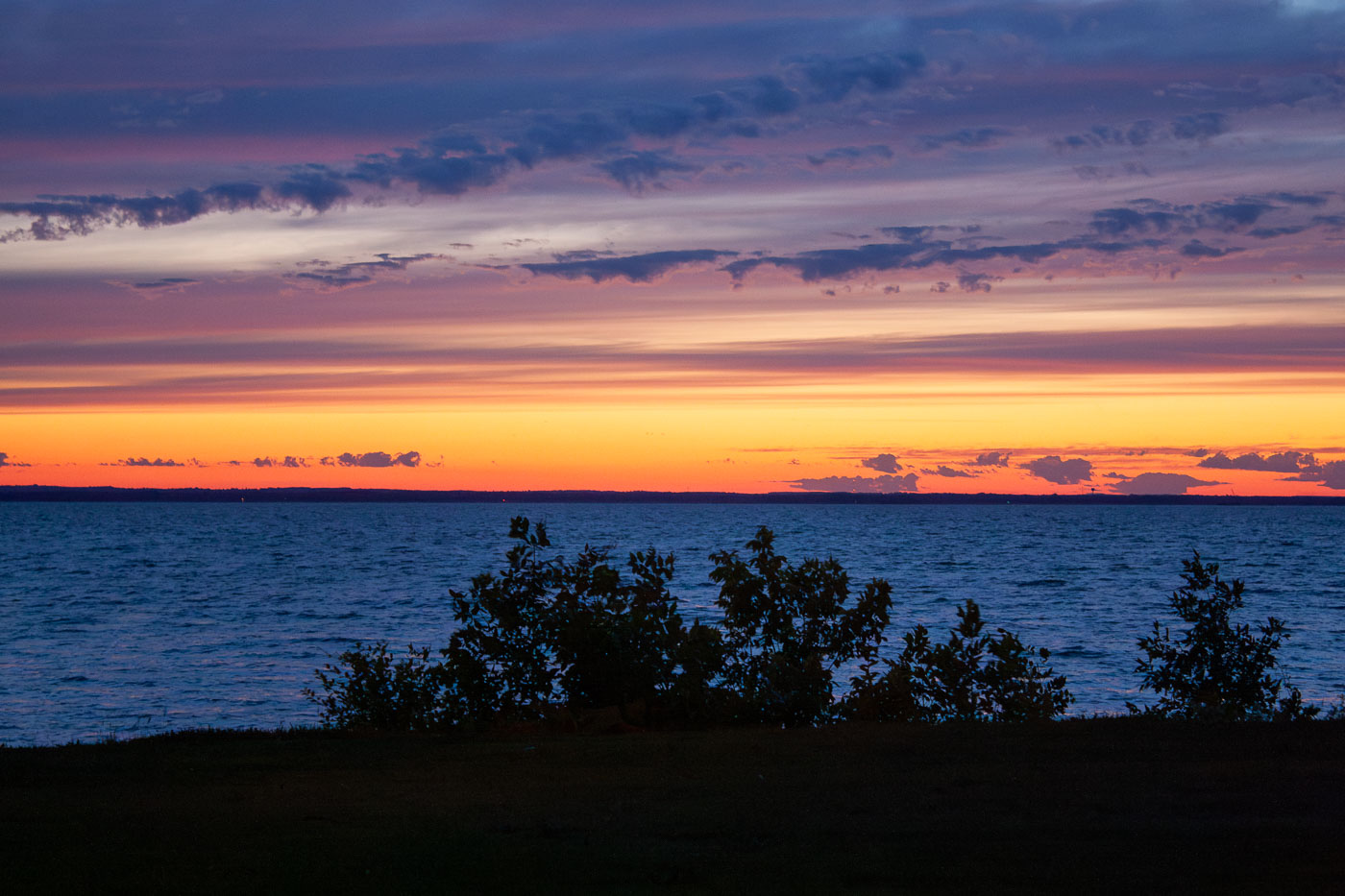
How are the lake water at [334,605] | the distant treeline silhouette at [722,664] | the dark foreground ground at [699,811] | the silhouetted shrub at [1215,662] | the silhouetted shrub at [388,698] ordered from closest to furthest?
the dark foreground ground at [699,811], the distant treeline silhouette at [722,664], the silhouetted shrub at [388,698], the silhouetted shrub at [1215,662], the lake water at [334,605]

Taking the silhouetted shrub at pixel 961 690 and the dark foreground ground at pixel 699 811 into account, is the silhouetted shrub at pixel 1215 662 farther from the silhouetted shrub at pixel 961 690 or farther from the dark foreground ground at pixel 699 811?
the dark foreground ground at pixel 699 811

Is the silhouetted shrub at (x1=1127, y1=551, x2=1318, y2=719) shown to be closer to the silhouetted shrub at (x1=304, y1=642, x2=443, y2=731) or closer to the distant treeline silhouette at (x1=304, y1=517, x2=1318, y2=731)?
the distant treeline silhouette at (x1=304, y1=517, x2=1318, y2=731)

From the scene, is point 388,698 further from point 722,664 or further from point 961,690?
point 961,690

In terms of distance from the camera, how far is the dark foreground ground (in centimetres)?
798

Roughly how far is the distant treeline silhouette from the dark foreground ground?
221 centimetres

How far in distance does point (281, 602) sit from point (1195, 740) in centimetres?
4702

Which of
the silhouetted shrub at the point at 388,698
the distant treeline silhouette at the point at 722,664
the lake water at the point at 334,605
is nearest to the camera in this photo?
the distant treeline silhouette at the point at 722,664

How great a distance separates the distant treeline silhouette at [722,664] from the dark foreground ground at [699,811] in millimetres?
2208

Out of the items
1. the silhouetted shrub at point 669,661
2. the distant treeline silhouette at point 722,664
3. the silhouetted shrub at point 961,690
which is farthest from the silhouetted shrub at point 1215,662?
the silhouetted shrub at point 669,661

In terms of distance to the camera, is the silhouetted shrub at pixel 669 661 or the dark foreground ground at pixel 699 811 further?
the silhouetted shrub at pixel 669 661

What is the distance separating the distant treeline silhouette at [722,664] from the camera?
A: 16.2 meters

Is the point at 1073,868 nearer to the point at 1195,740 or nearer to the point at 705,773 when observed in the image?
the point at 705,773

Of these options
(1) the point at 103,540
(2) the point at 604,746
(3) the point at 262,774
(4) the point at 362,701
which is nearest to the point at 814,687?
(2) the point at 604,746

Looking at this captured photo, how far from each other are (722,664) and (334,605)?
127 ft
